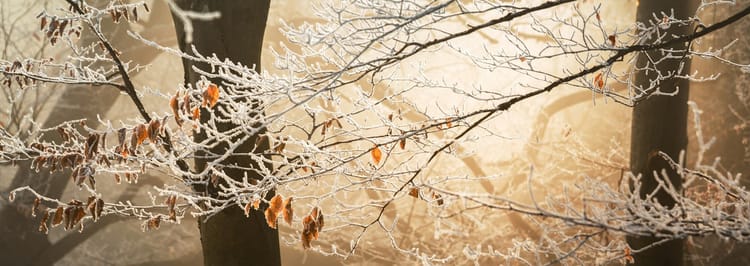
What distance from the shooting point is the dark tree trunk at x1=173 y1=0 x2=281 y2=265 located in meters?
3.12

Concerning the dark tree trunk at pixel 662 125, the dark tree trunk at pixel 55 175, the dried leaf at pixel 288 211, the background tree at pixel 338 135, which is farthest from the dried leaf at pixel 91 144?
the dark tree trunk at pixel 55 175

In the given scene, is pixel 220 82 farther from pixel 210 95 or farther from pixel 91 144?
pixel 91 144

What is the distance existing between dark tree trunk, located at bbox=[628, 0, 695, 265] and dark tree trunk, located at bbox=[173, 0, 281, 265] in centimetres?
280

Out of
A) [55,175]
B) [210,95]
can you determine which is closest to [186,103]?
[210,95]

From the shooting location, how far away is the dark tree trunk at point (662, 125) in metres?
4.36

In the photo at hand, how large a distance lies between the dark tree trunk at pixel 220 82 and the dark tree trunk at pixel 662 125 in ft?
9.20

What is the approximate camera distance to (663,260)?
4.43 meters

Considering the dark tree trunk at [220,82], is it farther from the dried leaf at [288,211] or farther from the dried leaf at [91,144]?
the dried leaf at [91,144]

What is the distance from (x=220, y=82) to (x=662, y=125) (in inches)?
127

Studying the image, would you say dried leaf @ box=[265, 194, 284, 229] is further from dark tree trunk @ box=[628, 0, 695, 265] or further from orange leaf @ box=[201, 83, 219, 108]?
dark tree trunk @ box=[628, 0, 695, 265]

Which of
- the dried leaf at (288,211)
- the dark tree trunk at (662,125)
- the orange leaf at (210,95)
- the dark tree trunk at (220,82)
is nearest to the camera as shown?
the orange leaf at (210,95)

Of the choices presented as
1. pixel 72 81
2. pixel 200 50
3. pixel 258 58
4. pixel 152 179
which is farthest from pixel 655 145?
pixel 152 179

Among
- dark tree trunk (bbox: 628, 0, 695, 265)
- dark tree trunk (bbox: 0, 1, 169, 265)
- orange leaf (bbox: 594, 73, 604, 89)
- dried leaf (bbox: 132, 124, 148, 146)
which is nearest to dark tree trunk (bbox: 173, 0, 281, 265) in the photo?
dried leaf (bbox: 132, 124, 148, 146)

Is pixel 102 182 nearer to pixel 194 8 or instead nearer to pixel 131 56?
pixel 131 56
